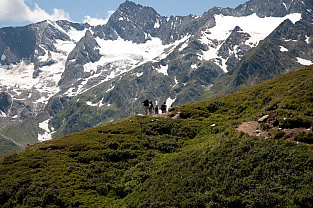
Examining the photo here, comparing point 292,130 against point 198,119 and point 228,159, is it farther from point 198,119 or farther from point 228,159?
point 198,119

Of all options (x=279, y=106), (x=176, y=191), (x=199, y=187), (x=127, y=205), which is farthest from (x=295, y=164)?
(x=127, y=205)

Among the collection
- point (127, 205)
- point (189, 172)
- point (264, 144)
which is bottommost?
point (127, 205)

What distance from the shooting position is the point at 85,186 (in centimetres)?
2673

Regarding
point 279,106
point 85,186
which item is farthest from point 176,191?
point 279,106

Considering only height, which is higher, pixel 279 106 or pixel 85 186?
pixel 279 106

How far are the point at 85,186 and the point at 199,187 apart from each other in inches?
486

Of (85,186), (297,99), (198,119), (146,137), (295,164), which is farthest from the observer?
(198,119)

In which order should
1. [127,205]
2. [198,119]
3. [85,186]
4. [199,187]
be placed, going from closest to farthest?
[199,187] → [127,205] → [85,186] → [198,119]

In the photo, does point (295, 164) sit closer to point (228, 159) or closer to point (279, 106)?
point (228, 159)

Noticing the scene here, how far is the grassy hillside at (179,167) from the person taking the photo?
19.0 m

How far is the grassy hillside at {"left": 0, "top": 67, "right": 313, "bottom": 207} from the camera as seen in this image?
19.0 m

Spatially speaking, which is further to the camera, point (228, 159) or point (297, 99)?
point (297, 99)

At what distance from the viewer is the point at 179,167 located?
2547 cm

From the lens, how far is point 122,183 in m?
27.7
